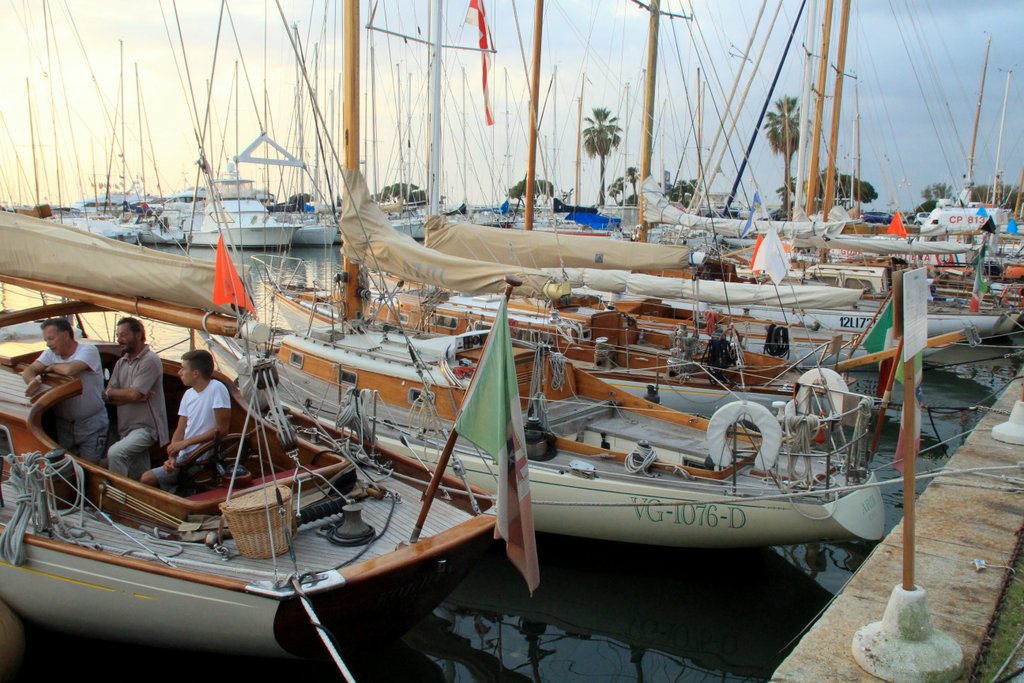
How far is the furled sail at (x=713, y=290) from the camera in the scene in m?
13.5

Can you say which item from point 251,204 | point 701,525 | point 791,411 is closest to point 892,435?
point 791,411

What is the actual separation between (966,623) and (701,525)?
3.16m

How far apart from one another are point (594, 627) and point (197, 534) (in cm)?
400

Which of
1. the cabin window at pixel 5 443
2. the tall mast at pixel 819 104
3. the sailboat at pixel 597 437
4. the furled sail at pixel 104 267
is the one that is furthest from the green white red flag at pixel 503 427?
the tall mast at pixel 819 104

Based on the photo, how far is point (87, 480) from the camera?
6062 mm

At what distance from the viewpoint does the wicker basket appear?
5.31 meters

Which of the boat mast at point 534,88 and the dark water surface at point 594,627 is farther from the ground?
the boat mast at point 534,88

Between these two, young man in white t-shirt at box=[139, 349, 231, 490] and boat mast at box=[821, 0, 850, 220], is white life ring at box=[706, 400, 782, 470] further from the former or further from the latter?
boat mast at box=[821, 0, 850, 220]

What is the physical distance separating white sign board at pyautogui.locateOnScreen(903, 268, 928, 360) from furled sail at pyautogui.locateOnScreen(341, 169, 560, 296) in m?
5.66

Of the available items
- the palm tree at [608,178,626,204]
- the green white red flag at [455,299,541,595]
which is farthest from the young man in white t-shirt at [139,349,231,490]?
the palm tree at [608,178,626,204]

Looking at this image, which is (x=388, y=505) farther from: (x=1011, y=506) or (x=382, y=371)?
(x=1011, y=506)

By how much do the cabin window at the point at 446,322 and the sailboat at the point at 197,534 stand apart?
7.80 metres

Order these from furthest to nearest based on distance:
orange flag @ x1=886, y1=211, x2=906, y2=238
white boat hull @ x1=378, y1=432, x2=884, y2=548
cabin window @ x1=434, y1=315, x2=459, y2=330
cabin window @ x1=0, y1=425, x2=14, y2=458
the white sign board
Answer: orange flag @ x1=886, y1=211, x2=906, y2=238
cabin window @ x1=434, y1=315, x2=459, y2=330
white boat hull @ x1=378, y1=432, x2=884, y2=548
cabin window @ x1=0, y1=425, x2=14, y2=458
the white sign board

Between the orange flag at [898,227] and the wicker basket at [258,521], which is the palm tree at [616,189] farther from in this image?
the wicker basket at [258,521]
